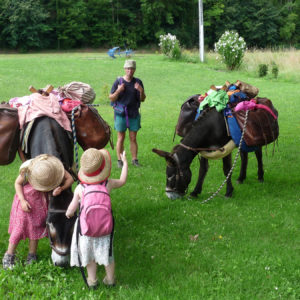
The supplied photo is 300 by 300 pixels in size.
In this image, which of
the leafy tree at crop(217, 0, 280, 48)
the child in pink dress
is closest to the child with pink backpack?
the child in pink dress

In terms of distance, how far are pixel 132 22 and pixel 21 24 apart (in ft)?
52.5

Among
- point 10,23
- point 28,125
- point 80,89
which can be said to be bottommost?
point 28,125

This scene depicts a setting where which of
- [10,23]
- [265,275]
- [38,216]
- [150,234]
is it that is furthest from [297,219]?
[10,23]

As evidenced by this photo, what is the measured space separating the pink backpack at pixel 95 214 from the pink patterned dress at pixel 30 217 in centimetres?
72

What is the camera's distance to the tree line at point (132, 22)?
43000 millimetres

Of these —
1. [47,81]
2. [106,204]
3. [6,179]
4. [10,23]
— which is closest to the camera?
[106,204]

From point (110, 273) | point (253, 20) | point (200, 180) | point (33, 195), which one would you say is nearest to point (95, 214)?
point (110, 273)

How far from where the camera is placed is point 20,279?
3627mm

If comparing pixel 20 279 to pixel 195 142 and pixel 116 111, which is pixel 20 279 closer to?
pixel 195 142

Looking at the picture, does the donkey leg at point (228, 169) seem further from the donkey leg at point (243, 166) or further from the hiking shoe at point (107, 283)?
the hiking shoe at point (107, 283)

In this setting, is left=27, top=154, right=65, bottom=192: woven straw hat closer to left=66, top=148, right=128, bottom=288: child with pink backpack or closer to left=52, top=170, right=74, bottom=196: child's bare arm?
left=52, top=170, right=74, bottom=196: child's bare arm

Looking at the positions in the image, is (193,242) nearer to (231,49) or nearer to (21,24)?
(231,49)

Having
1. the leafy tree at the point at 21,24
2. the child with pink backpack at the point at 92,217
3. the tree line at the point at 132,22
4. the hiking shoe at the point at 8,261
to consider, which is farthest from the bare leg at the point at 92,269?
the tree line at the point at 132,22

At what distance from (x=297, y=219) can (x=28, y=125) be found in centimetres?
376
